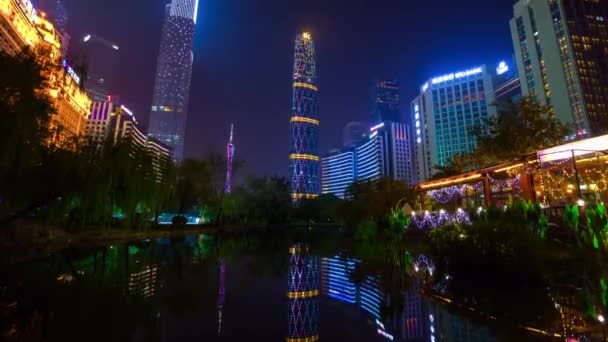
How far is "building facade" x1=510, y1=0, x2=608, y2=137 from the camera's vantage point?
60125 mm

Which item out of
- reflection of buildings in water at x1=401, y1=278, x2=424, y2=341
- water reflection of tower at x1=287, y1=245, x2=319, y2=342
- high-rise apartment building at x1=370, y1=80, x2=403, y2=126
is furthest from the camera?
high-rise apartment building at x1=370, y1=80, x2=403, y2=126

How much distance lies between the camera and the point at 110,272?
871cm

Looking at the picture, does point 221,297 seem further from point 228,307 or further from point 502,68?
point 502,68

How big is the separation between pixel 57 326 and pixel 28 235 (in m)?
13.3

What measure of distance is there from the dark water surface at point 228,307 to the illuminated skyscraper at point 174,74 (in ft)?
489

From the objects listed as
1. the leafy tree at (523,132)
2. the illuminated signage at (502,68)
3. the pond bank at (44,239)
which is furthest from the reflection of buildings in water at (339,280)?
the illuminated signage at (502,68)

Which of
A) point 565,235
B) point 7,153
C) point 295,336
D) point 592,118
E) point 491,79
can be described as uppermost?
point 491,79

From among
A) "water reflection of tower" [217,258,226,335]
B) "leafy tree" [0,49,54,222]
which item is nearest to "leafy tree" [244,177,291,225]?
"leafy tree" [0,49,54,222]

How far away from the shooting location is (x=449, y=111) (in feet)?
318

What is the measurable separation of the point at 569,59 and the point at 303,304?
A: 8426 cm

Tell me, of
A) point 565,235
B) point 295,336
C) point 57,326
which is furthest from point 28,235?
point 565,235

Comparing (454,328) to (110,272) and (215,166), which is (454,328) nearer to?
(110,272)

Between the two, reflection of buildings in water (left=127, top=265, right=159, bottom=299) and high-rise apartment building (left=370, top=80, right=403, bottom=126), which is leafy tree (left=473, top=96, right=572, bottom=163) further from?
high-rise apartment building (left=370, top=80, right=403, bottom=126)

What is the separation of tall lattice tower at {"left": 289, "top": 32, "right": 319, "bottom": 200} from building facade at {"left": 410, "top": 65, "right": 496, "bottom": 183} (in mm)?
38294
